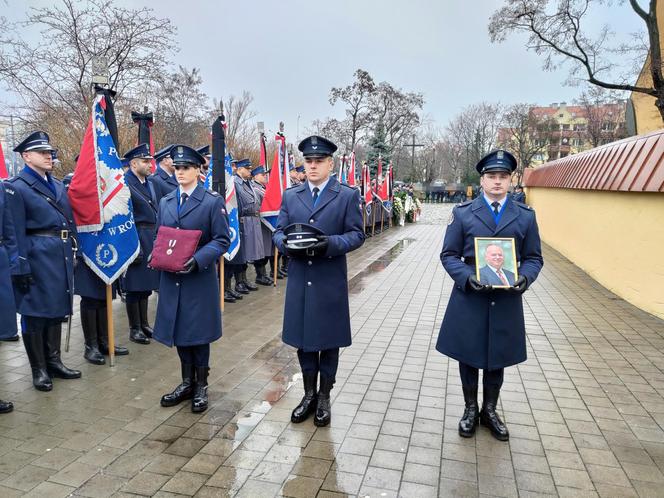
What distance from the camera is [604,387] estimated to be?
4.69 meters

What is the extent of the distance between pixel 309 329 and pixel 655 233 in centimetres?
670

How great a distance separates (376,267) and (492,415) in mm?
8595

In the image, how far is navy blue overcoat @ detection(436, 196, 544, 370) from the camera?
3.51m

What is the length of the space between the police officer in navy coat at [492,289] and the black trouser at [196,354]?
6.89 ft

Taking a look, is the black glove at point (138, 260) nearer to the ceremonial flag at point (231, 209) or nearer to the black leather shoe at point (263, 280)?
the ceremonial flag at point (231, 209)

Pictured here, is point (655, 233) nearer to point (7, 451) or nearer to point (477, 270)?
point (477, 270)

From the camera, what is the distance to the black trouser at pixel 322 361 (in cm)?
389

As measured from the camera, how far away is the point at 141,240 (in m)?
5.85

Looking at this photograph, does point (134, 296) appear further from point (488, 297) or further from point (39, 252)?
point (488, 297)

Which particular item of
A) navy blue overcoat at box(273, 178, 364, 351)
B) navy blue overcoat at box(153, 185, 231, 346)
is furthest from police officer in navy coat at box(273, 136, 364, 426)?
navy blue overcoat at box(153, 185, 231, 346)

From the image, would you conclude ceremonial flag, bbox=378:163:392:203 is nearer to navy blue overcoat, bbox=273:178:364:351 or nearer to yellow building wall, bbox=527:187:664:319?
yellow building wall, bbox=527:187:664:319

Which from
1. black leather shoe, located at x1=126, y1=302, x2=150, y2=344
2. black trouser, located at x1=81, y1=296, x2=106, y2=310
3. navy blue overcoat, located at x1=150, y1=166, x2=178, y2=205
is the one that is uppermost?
navy blue overcoat, located at x1=150, y1=166, x2=178, y2=205

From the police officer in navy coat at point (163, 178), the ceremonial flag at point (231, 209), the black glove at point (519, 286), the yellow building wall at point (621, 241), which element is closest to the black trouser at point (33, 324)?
the police officer in navy coat at point (163, 178)

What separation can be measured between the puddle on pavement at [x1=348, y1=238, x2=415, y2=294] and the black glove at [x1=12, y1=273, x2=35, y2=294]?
582 centimetres
